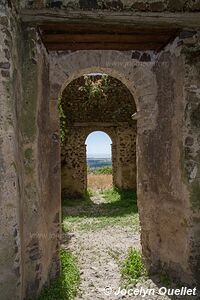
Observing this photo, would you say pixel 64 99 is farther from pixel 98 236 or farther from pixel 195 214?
pixel 195 214

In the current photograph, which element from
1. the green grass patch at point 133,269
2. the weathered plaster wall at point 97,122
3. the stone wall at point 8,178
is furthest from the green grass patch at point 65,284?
the weathered plaster wall at point 97,122

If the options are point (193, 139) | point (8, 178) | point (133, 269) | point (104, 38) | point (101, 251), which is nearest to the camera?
point (8, 178)

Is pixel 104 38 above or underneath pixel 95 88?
underneath

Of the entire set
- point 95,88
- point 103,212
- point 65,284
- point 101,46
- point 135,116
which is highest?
point 95,88

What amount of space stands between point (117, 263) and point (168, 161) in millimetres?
2289

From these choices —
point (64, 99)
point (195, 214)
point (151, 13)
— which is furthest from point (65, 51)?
point (64, 99)

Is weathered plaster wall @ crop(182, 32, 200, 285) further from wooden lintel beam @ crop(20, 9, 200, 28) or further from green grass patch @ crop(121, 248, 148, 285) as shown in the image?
green grass patch @ crop(121, 248, 148, 285)

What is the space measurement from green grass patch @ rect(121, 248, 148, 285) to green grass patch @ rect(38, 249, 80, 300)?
80 cm

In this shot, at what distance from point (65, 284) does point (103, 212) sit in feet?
18.6

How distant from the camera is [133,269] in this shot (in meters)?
4.82

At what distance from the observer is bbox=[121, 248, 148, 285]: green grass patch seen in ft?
15.1

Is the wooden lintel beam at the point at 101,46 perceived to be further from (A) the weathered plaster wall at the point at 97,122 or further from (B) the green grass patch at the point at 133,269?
(A) the weathered plaster wall at the point at 97,122

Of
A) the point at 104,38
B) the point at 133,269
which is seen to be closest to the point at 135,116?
the point at 104,38

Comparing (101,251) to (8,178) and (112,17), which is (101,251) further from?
(112,17)
